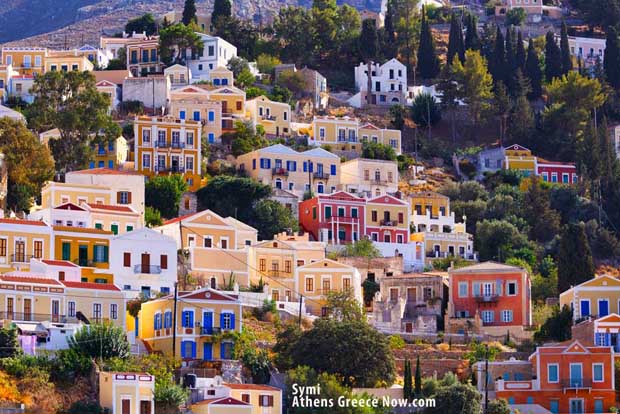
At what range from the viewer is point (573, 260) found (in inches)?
3782

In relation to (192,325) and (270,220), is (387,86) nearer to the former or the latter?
(270,220)

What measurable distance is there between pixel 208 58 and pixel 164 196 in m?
28.3

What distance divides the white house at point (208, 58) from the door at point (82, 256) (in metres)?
43.0

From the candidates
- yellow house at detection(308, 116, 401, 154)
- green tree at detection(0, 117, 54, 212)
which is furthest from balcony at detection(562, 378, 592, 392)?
yellow house at detection(308, 116, 401, 154)

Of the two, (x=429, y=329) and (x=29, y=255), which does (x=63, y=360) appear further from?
(x=429, y=329)

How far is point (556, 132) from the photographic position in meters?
128

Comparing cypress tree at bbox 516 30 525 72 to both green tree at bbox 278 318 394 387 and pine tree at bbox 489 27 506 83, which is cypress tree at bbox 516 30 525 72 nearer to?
pine tree at bbox 489 27 506 83

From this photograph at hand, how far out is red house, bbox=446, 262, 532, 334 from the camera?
91125 mm

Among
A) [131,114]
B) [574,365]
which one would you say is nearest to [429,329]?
[574,365]

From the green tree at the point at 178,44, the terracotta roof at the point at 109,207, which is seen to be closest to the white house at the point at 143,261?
the terracotta roof at the point at 109,207

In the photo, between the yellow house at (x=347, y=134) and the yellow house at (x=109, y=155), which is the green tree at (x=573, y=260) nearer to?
the yellow house at (x=109, y=155)

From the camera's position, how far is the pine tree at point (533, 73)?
13562 centimetres

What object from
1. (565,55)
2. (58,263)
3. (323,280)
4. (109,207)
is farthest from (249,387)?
(565,55)

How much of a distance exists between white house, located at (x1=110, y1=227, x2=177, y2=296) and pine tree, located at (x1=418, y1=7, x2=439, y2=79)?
5793 centimetres
